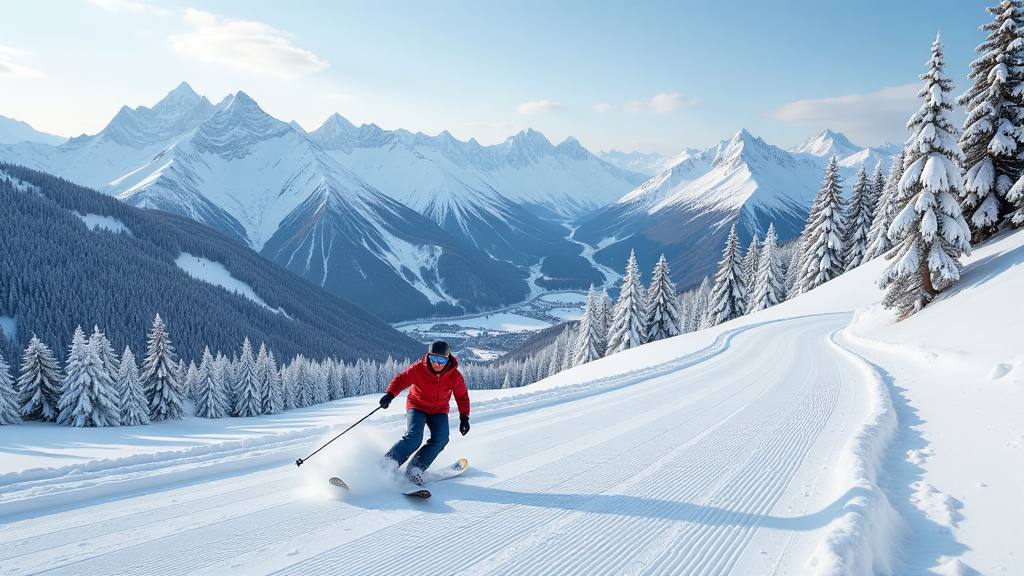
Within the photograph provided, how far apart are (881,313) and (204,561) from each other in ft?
87.7

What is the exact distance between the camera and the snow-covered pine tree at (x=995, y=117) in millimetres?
21844

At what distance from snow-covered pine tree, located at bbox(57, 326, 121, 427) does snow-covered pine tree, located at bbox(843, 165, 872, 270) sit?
59645 millimetres

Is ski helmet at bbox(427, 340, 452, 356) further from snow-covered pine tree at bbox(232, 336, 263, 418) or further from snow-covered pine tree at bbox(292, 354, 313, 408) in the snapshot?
snow-covered pine tree at bbox(292, 354, 313, 408)

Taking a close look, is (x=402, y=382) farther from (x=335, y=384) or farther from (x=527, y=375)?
(x=527, y=375)

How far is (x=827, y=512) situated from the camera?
4930 millimetres

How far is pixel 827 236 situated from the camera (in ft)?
148

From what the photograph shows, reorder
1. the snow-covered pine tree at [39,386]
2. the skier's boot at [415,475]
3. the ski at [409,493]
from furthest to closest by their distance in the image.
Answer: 1. the snow-covered pine tree at [39,386]
2. the skier's boot at [415,475]
3. the ski at [409,493]

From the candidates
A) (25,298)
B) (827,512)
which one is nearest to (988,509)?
(827,512)

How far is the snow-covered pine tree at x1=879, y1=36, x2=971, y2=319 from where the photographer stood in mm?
18656

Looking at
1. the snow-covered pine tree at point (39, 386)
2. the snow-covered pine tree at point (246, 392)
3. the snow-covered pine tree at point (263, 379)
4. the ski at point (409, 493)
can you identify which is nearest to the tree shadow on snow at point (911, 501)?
the ski at point (409, 493)

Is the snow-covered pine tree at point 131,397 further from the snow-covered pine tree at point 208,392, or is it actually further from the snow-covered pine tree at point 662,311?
the snow-covered pine tree at point 662,311

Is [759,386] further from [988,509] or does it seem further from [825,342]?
[825,342]

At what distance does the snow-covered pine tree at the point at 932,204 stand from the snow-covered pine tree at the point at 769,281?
89.7 ft

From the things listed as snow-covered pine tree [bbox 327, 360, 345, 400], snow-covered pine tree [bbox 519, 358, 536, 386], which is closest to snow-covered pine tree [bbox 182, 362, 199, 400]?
snow-covered pine tree [bbox 327, 360, 345, 400]
